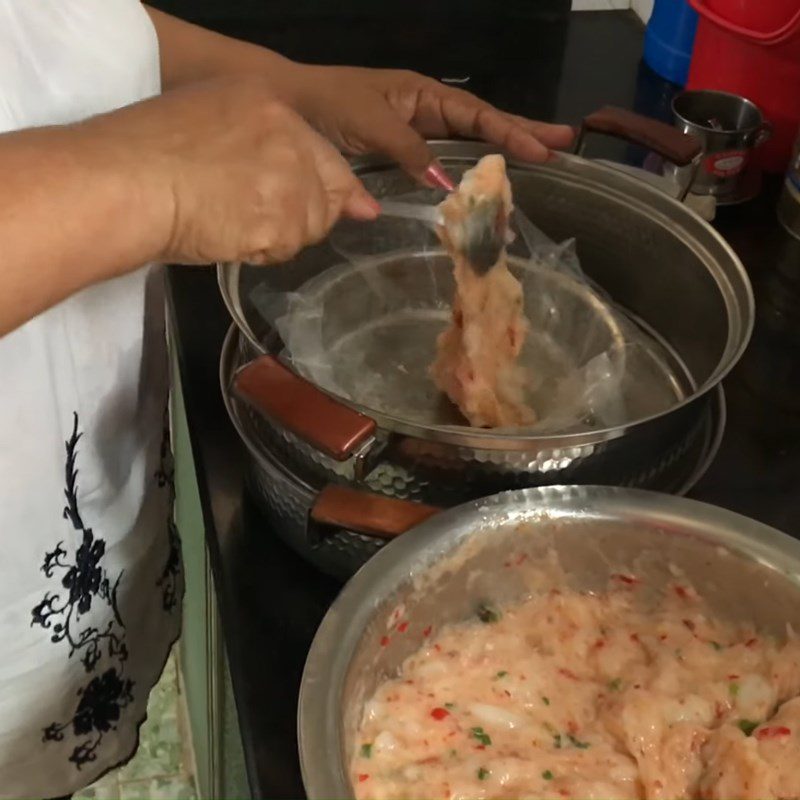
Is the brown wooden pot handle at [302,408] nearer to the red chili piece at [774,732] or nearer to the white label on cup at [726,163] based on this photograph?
the red chili piece at [774,732]

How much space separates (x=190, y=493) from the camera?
0.87m

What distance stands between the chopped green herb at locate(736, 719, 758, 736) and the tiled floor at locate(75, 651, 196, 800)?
36.3 inches

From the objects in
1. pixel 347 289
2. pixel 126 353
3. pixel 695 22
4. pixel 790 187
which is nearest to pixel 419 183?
pixel 347 289

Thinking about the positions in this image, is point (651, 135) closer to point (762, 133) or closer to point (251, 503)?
point (762, 133)

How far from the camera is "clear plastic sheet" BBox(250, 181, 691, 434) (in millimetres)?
737

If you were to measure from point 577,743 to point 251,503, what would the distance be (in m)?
0.26

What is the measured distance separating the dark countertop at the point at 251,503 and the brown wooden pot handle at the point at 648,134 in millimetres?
160

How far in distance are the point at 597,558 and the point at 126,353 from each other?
34 cm

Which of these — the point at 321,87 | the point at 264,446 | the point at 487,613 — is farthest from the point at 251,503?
the point at 321,87

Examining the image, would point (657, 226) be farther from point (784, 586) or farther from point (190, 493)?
point (190, 493)

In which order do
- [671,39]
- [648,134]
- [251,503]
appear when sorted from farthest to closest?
[671,39], [648,134], [251,503]

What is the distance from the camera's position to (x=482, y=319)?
2.34ft

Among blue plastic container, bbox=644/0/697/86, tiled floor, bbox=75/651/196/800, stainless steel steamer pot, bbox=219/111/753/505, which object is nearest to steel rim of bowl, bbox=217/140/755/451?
stainless steel steamer pot, bbox=219/111/753/505

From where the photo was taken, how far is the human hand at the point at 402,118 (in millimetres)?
721
